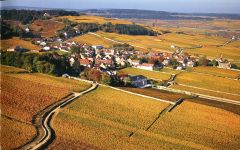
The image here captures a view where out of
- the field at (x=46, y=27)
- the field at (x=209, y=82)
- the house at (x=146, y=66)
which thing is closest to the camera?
the field at (x=209, y=82)

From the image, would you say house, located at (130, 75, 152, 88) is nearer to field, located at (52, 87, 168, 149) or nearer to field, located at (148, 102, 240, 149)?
field, located at (52, 87, 168, 149)

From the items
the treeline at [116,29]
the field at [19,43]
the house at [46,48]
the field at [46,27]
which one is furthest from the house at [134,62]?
the treeline at [116,29]

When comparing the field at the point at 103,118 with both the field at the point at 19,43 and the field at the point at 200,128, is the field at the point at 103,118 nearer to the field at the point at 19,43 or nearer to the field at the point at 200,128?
the field at the point at 200,128

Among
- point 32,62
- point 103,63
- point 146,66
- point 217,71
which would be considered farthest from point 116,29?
point 32,62

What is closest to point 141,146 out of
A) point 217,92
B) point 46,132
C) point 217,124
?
point 46,132

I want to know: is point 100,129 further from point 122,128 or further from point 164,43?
point 164,43

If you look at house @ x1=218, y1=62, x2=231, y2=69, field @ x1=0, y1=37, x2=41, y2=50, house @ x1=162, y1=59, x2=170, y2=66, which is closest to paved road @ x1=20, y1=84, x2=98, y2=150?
field @ x1=0, y1=37, x2=41, y2=50
